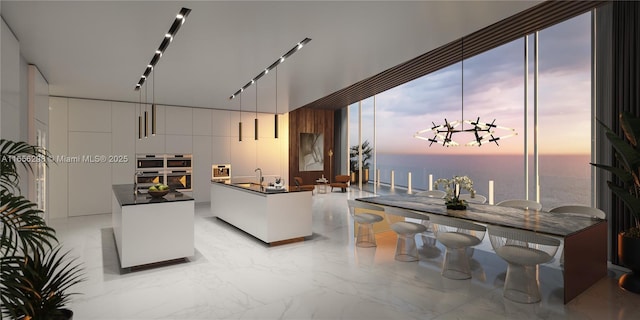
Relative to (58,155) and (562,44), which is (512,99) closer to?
(562,44)

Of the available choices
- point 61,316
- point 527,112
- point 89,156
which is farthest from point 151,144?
point 527,112

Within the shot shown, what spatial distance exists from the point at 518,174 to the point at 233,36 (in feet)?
17.8

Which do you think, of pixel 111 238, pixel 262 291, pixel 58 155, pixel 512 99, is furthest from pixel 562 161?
pixel 58 155

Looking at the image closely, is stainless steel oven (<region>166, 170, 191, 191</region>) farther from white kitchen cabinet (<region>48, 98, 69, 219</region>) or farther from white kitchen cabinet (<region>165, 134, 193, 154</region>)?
white kitchen cabinet (<region>48, 98, 69, 219</region>)

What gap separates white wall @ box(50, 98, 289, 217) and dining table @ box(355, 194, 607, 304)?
6.74 meters

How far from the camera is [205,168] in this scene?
930 cm

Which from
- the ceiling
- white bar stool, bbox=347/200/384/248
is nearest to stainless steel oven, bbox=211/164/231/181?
the ceiling

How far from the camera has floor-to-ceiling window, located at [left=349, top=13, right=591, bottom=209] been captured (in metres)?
4.97

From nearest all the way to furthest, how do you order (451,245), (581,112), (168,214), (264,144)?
(451,245) < (168,214) < (581,112) < (264,144)

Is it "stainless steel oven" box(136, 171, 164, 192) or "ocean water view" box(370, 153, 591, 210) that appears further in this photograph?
"stainless steel oven" box(136, 171, 164, 192)

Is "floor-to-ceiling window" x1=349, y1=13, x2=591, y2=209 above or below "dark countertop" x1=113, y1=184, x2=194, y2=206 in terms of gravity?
above

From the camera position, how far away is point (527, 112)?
5.73m

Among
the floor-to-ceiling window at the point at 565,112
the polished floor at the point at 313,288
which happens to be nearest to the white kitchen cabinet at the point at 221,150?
the polished floor at the point at 313,288

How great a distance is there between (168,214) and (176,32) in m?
2.28
